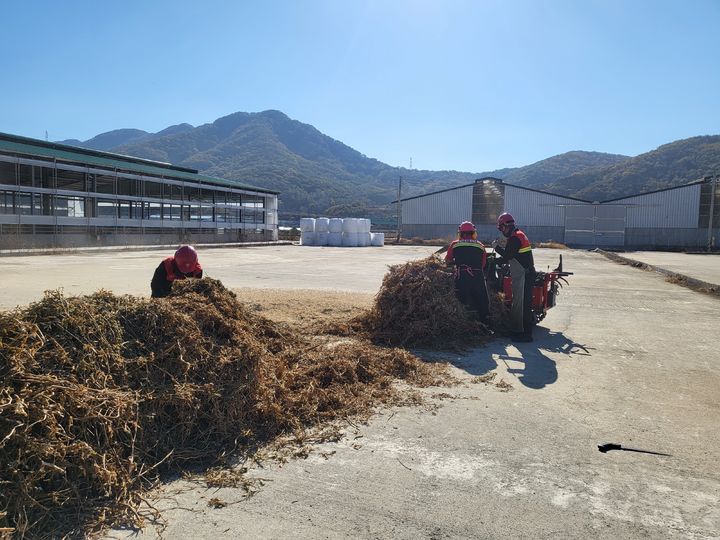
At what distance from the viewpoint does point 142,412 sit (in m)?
3.55

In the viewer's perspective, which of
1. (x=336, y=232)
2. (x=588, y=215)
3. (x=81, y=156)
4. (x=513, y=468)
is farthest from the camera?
(x=588, y=215)

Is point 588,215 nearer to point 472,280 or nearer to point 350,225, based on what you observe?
point 350,225

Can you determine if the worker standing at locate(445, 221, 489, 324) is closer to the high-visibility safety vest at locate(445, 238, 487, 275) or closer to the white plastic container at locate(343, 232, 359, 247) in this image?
the high-visibility safety vest at locate(445, 238, 487, 275)

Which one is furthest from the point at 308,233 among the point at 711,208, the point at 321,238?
the point at 711,208

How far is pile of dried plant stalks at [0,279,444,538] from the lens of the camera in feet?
9.22

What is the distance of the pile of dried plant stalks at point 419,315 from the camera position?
7562mm

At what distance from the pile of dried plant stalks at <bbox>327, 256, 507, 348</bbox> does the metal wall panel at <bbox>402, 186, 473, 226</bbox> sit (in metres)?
53.1

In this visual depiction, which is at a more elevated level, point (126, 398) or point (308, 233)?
point (308, 233)

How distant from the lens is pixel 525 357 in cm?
717

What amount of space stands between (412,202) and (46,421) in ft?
208

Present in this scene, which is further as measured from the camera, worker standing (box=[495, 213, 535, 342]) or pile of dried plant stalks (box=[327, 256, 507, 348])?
worker standing (box=[495, 213, 535, 342])

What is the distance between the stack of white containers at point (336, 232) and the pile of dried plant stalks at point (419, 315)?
42964 mm

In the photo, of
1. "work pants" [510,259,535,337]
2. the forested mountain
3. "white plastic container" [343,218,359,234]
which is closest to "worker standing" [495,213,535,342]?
"work pants" [510,259,535,337]

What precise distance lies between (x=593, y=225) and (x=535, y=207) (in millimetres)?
6752
